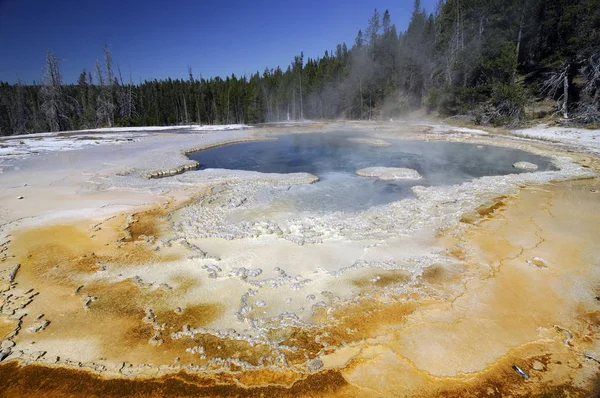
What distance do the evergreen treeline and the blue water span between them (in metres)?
8.77

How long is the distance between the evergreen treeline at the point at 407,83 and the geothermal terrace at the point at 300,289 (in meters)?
15.6

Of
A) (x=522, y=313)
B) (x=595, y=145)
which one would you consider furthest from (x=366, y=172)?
(x=595, y=145)

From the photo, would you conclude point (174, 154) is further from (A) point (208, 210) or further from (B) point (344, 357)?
(B) point (344, 357)

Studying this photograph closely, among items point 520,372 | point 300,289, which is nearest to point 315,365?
point 300,289

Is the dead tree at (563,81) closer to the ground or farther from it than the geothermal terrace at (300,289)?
farther from it

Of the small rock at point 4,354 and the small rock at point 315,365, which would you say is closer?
the small rock at point 315,365

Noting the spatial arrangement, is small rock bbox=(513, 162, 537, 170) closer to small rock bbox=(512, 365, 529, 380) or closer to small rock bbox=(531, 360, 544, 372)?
small rock bbox=(531, 360, 544, 372)

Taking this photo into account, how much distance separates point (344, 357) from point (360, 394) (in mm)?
499

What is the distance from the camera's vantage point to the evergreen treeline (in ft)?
73.4

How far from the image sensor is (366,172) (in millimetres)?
12953

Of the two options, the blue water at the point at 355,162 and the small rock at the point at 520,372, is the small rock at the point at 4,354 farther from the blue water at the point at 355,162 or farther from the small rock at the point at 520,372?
the blue water at the point at 355,162

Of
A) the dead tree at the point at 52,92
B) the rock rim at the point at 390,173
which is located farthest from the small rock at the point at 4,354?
the dead tree at the point at 52,92

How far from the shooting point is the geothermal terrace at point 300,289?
3.56 m

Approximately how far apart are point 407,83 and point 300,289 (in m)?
43.9
